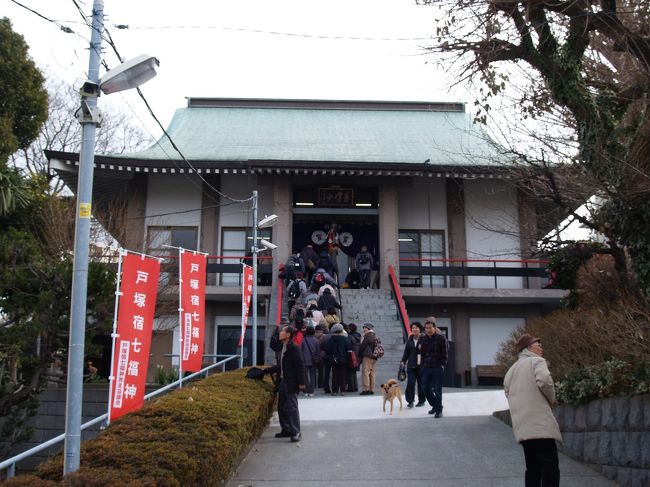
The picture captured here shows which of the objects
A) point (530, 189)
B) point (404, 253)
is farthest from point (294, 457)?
point (404, 253)

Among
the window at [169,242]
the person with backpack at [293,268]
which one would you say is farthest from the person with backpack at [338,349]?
the window at [169,242]

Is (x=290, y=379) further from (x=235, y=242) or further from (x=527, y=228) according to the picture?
(x=235, y=242)

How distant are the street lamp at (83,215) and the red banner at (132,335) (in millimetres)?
2049

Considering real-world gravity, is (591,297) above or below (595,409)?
above

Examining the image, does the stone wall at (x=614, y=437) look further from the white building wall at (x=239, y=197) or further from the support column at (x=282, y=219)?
the white building wall at (x=239, y=197)

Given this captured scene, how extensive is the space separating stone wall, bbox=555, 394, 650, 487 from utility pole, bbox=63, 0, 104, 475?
5.66 meters

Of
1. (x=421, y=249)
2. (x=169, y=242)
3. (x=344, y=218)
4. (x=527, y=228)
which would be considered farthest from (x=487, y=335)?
(x=169, y=242)

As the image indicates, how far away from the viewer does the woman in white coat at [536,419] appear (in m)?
5.98

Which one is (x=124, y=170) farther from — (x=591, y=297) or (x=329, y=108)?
(x=591, y=297)

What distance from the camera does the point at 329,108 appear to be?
98.4 feet

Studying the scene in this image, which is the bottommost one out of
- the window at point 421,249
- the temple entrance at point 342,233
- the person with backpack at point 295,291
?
the person with backpack at point 295,291

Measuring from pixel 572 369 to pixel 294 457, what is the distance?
4005 mm

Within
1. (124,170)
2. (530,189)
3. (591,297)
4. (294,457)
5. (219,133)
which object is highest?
(219,133)

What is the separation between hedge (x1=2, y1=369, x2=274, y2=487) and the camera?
16.0 ft
